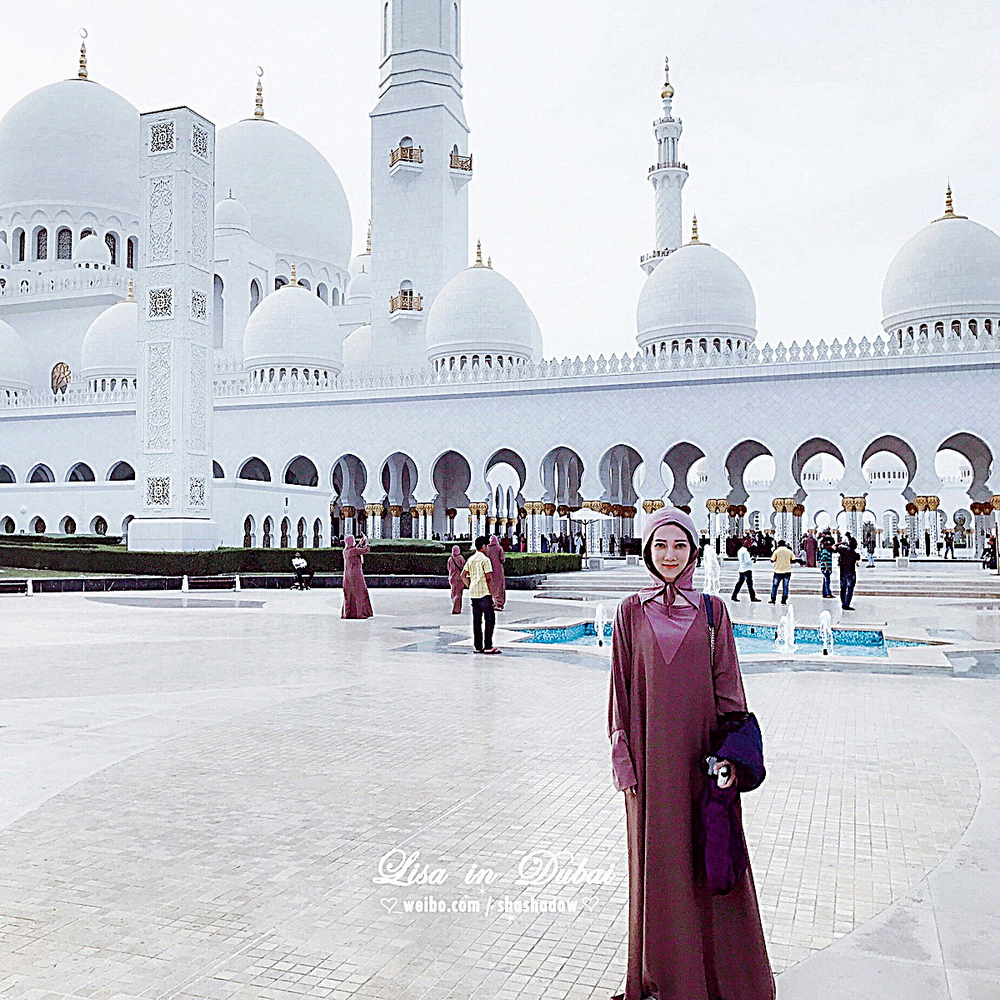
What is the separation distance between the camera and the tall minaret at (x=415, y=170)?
2895 cm

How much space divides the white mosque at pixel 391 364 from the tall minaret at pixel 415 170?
0.25ft

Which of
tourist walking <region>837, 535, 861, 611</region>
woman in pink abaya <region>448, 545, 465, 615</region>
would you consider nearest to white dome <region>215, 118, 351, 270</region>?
woman in pink abaya <region>448, 545, 465, 615</region>

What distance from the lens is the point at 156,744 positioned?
5.02 m

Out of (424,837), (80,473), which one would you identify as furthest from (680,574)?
(80,473)

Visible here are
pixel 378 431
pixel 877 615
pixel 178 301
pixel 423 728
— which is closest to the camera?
pixel 423 728

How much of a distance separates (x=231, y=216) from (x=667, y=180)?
1358 cm

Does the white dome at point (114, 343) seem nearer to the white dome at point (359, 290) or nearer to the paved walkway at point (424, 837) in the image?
the white dome at point (359, 290)

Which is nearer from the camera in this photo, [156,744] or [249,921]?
[249,921]

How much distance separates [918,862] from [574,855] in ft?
3.62

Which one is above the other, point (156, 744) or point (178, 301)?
point (178, 301)

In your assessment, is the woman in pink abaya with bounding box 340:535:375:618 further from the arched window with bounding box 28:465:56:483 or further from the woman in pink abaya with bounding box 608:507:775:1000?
the arched window with bounding box 28:465:56:483

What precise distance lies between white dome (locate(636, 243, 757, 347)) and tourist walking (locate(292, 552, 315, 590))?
13.6 meters

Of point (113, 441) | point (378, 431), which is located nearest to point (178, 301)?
point (378, 431)

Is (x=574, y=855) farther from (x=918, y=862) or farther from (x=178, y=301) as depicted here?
(x=178, y=301)
